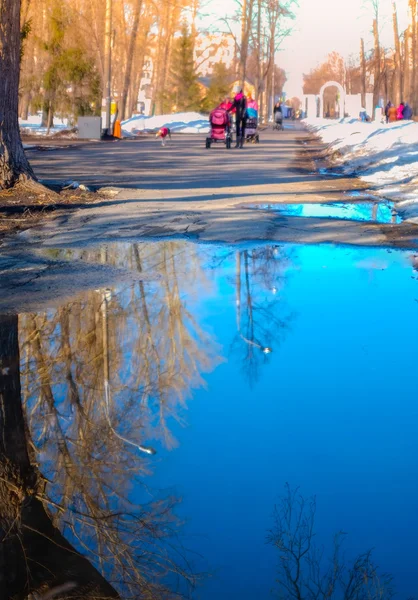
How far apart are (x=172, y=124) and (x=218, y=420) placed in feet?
194

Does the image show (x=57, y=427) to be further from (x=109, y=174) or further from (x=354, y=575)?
(x=109, y=174)

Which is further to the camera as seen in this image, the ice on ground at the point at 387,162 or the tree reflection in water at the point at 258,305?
the ice on ground at the point at 387,162

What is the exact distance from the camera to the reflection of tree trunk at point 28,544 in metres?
3.23

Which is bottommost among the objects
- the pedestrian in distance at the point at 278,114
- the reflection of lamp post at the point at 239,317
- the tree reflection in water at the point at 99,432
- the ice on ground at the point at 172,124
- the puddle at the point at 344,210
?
the tree reflection in water at the point at 99,432

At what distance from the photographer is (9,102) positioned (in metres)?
15.1

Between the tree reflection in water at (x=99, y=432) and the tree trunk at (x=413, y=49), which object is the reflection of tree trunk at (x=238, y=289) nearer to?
the tree reflection in water at (x=99, y=432)

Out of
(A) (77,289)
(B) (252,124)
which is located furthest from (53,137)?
(A) (77,289)

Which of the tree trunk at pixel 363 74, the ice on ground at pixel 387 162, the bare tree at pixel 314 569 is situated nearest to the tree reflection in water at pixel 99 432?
the bare tree at pixel 314 569

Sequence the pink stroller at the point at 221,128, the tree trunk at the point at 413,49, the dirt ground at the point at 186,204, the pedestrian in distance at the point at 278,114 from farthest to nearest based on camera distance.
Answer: the tree trunk at the point at 413,49 → the pedestrian in distance at the point at 278,114 → the pink stroller at the point at 221,128 → the dirt ground at the point at 186,204

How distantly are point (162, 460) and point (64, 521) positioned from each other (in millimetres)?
765

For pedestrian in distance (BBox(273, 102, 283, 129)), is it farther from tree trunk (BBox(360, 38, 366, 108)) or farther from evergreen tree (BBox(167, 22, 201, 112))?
tree trunk (BBox(360, 38, 366, 108))

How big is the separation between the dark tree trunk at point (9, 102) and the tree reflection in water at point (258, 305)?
6045 millimetres

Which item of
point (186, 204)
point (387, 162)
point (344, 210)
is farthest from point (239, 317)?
point (387, 162)

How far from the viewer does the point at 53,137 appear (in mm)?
42594
